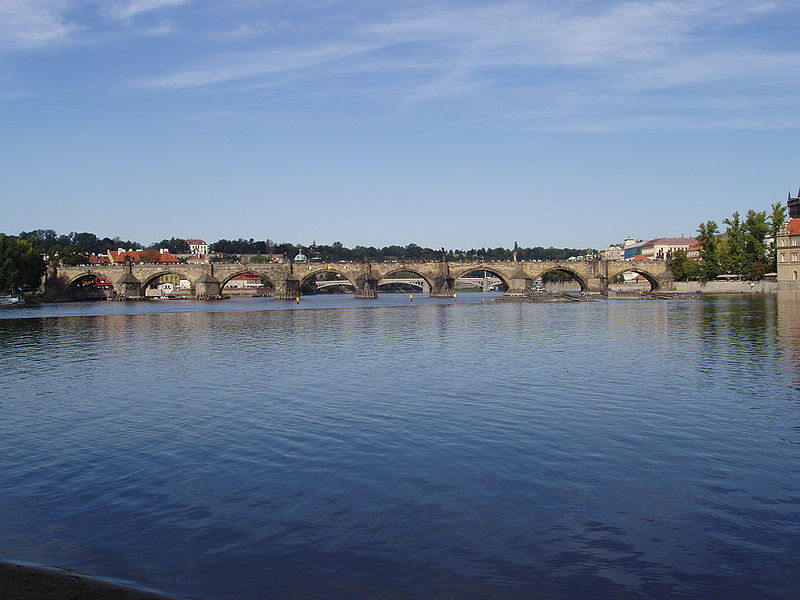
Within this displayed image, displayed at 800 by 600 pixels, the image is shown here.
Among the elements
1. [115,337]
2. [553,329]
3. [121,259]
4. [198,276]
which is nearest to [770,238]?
[553,329]

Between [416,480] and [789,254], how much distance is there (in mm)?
95506

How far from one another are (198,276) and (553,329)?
93.1 m

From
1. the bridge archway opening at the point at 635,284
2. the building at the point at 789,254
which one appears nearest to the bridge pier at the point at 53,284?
the bridge archway opening at the point at 635,284

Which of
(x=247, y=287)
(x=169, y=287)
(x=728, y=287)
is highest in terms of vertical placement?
(x=169, y=287)

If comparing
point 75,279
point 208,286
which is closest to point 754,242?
point 208,286

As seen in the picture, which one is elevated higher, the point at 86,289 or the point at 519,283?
the point at 86,289

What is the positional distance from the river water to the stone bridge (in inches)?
3736

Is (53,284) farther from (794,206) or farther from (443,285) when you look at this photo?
(794,206)

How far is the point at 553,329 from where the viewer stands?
43.0 m

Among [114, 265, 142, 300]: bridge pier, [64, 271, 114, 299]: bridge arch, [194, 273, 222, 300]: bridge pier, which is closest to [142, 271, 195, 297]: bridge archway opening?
[64, 271, 114, 299]: bridge arch

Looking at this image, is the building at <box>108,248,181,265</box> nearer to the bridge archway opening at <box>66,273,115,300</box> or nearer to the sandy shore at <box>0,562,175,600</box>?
the bridge archway opening at <box>66,273,115,300</box>

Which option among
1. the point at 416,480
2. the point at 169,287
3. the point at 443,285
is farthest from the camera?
the point at 169,287

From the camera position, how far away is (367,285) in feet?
409

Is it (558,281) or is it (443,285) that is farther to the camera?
(558,281)
